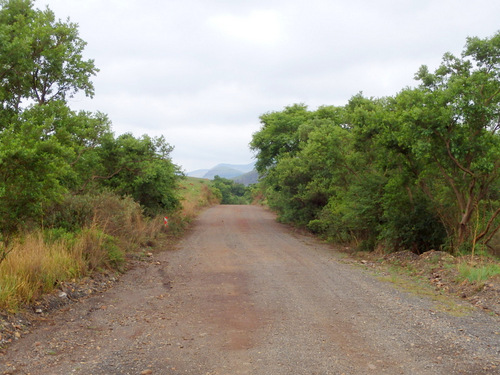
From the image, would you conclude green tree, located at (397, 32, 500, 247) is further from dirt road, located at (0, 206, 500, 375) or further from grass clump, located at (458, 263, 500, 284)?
dirt road, located at (0, 206, 500, 375)

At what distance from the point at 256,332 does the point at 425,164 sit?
8.75 m

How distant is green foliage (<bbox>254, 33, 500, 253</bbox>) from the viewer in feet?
35.7

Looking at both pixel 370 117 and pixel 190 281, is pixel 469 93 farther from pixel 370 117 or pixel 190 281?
pixel 190 281

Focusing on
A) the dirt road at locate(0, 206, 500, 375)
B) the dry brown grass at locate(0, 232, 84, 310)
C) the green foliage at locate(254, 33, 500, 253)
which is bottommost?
the dirt road at locate(0, 206, 500, 375)

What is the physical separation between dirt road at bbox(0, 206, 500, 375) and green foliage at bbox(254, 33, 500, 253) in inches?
167

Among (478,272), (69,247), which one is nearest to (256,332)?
(69,247)

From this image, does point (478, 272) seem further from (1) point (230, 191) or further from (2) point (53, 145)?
(1) point (230, 191)

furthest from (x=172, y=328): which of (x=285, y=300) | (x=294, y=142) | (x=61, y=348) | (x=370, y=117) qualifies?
(x=294, y=142)

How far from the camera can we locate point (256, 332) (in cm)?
611

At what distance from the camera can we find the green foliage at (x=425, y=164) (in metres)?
10.9

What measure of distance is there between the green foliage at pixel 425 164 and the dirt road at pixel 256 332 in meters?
4.24

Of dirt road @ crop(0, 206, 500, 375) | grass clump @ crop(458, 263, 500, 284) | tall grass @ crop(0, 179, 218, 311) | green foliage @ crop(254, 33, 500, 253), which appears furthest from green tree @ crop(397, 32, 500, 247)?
tall grass @ crop(0, 179, 218, 311)

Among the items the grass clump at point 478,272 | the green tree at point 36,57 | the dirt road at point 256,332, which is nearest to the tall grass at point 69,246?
the dirt road at point 256,332

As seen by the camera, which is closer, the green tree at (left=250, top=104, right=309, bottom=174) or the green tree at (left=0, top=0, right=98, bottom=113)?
the green tree at (left=0, top=0, right=98, bottom=113)
